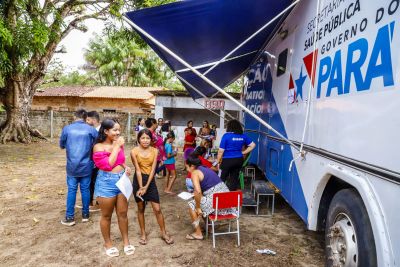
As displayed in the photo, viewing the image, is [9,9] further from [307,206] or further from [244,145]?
[307,206]

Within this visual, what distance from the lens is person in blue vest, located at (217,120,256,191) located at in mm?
5387

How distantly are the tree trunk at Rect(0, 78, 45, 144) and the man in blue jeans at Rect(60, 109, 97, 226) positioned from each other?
38.9 ft

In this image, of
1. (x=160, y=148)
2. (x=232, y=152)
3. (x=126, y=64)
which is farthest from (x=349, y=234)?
(x=126, y=64)

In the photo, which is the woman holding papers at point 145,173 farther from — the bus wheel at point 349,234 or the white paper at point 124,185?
the bus wheel at point 349,234

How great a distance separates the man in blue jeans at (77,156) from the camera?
4.62m

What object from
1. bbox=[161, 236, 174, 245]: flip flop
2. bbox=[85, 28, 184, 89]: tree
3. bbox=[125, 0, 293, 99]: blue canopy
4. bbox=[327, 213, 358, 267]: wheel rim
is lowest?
bbox=[161, 236, 174, 245]: flip flop

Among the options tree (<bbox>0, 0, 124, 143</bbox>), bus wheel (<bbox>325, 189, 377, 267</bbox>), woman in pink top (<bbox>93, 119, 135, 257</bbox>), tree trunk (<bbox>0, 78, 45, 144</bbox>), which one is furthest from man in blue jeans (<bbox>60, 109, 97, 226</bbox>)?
tree trunk (<bbox>0, 78, 45, 144</bbox>)

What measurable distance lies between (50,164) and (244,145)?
294 inches

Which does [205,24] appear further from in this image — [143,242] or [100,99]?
[100,99]

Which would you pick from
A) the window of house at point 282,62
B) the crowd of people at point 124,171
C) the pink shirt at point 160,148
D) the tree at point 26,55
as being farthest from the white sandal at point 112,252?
the tree at point 26,55

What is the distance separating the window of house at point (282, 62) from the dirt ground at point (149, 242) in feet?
8.21

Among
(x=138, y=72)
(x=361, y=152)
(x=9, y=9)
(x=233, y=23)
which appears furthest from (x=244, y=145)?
(x=138, y=72)

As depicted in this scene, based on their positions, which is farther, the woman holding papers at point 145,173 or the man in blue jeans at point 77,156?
the man in blue jeans at point 77,156

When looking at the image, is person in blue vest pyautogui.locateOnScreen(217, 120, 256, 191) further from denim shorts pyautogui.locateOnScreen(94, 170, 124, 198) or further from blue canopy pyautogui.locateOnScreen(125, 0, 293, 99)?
denim shorts pyautogui.locateOnScreen(94, 170, 124, 198)
